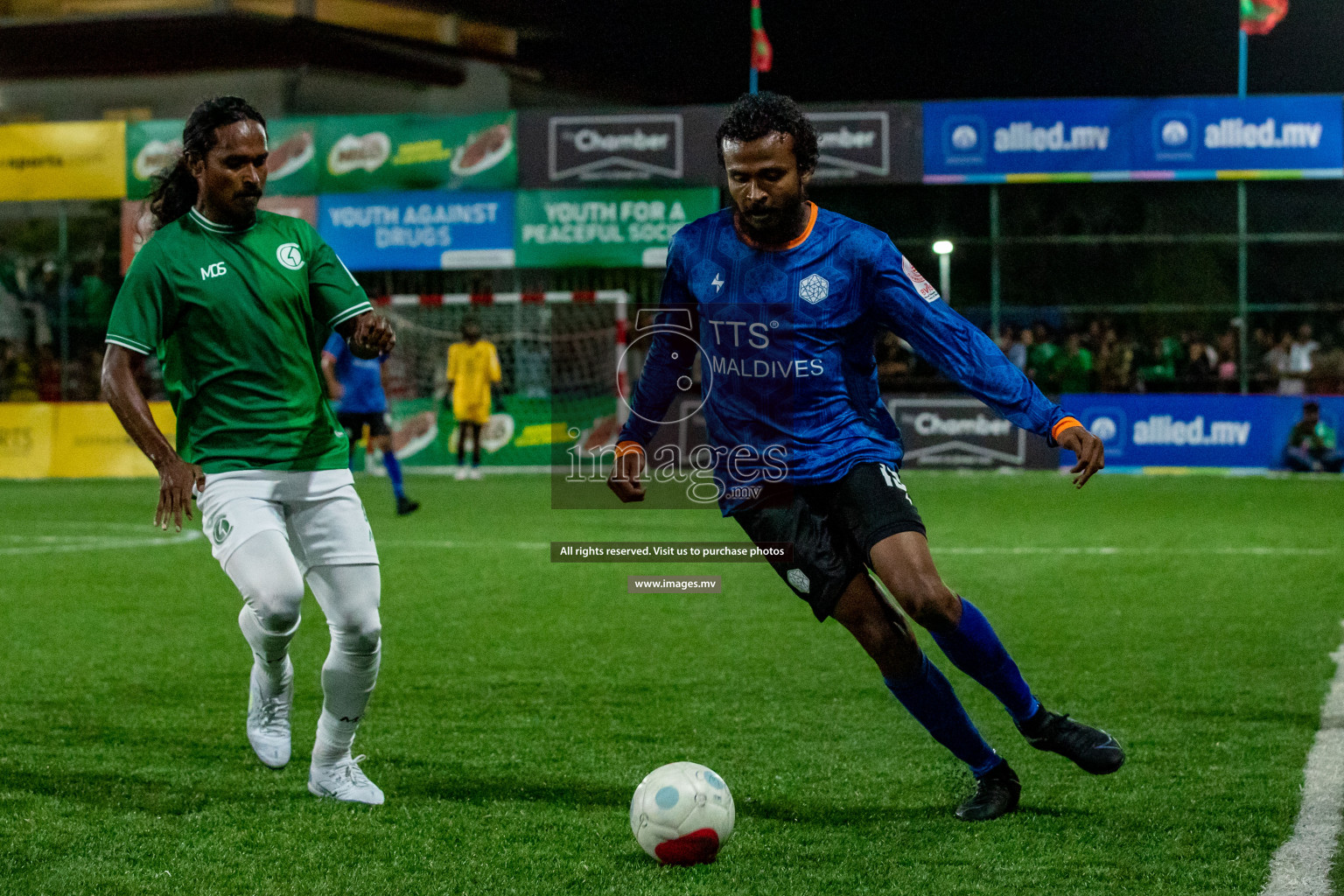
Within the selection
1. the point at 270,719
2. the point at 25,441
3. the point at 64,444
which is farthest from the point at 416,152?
the point at 270,719

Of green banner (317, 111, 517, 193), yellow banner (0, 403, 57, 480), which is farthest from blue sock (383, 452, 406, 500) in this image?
yellow banner (0, 403, 57, 480)

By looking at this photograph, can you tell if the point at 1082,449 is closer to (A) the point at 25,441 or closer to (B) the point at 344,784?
(B) the point at 344,784

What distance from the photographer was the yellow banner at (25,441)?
Answer: 823 inches

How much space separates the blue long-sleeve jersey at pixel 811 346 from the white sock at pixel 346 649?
112 cm

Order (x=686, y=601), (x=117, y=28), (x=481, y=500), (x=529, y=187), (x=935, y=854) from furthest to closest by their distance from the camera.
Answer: (x=117, y=28)
(x=529, y=187)
(x=481, y=500)
(x=686, y=601)
(x=935, y=854)

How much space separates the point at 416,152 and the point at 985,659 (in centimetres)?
1846

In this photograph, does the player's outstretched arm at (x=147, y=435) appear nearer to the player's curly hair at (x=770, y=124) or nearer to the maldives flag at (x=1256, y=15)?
the player's curly hair at (x=770, y=124)

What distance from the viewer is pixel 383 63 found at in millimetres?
32562

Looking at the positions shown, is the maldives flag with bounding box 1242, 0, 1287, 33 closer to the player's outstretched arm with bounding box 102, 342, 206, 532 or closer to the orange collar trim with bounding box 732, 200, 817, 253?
the orange collar trim with bounding box 732, 200, 817, 253

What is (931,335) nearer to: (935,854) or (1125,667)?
(935,854)

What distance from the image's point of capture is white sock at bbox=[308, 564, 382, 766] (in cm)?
477

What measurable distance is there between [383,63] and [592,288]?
13.0 metres

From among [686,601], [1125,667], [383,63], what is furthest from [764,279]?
[383,63]

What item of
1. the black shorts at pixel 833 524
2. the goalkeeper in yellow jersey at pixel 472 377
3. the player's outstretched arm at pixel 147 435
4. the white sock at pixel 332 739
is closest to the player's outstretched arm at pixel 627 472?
the black shorts at pixel 833 524
